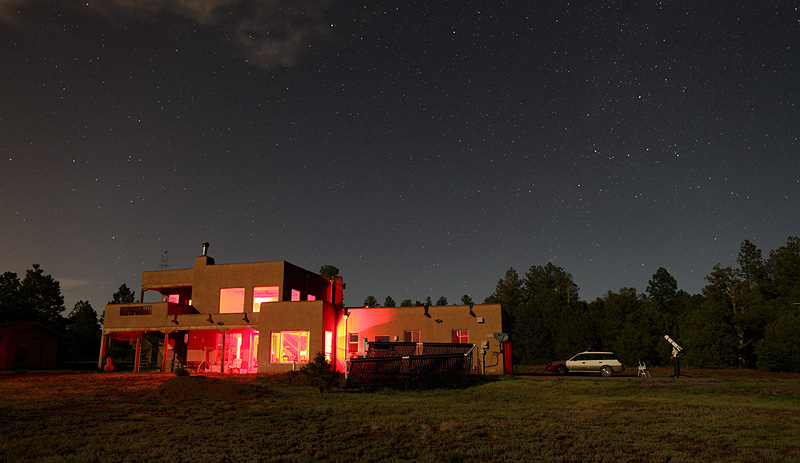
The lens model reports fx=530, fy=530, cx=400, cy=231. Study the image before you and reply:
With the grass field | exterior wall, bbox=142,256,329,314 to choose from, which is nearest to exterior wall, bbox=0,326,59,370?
exterior wall, bbox=142,256,329,314

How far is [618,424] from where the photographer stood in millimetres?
9641

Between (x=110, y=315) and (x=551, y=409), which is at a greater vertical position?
(x=110, y=315)

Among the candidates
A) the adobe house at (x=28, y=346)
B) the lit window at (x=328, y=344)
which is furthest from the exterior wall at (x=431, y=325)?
the adobe house at (x=28, y=346)

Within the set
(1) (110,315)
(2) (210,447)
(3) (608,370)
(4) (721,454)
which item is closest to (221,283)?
(1) (110,315)

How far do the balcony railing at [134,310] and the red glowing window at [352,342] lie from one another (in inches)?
441

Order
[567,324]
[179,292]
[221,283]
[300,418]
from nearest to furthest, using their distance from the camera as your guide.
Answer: [300,418], [221,283], [179,292], [567,324]

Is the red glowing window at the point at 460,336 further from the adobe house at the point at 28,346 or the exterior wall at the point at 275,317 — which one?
the adobe house at the point at 28,346

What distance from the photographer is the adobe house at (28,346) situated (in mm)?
32750

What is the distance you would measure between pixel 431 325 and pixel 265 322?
8708 millimetres

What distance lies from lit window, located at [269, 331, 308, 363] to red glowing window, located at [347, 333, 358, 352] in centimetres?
313

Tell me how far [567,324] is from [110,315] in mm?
34313

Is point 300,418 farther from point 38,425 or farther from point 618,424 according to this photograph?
point 618,424

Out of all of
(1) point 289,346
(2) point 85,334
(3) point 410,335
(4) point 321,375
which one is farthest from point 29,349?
(2) point 85,334

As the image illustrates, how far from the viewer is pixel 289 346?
2739 cm
